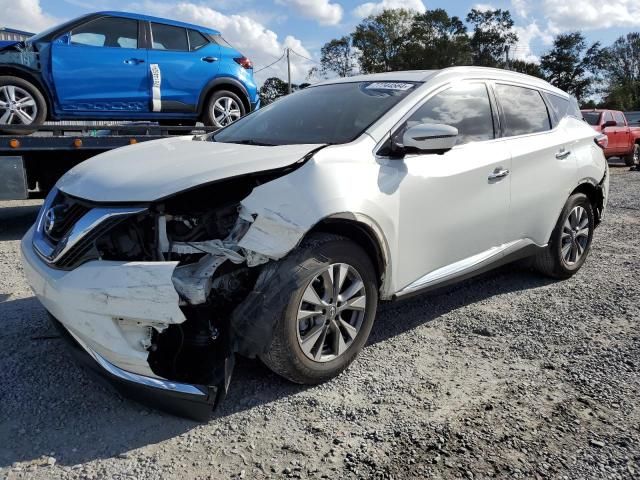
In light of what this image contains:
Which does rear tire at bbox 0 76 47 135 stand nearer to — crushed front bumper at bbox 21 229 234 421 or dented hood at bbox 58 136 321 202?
dented hood at bbox 58 136 321 202

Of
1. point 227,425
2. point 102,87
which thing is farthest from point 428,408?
point 102,87

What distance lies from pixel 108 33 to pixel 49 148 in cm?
159

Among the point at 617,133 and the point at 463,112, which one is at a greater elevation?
the point at 463,112

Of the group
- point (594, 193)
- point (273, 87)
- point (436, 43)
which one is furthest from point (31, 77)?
point (436, 43)

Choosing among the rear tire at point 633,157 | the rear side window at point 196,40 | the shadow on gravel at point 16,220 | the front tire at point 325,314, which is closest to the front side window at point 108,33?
the rear side window at point 196,40

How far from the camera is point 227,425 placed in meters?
2.52

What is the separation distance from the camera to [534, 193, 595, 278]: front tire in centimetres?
445

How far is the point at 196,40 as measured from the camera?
7129 millimetres

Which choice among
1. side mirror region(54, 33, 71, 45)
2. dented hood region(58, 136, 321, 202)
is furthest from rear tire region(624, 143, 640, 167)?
dented hood region(58, 136, 321, 202)

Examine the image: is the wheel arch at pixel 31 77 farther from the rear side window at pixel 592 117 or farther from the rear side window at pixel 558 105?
the rear side window at pixel 592 117

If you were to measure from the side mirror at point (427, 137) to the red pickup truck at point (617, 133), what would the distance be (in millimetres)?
13080

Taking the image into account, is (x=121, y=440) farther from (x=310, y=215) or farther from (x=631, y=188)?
(x=631, y=188)

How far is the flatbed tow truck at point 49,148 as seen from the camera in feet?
19.2

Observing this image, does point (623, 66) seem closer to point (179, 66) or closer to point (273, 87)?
point (273, 87)
